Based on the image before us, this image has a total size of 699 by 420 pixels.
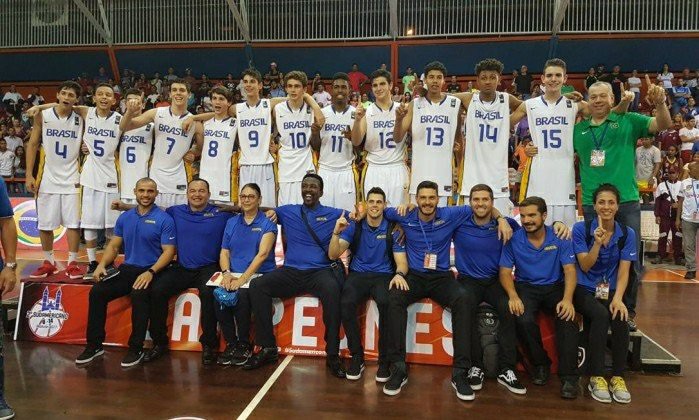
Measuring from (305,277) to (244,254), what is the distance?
64cm

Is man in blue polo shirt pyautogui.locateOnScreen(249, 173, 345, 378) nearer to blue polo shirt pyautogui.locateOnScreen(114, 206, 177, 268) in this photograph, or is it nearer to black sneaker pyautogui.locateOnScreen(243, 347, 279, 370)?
black sneaker pyautogui.locateOnScreen(243, 347, 279, 370)

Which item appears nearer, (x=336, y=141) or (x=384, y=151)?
(x=384, y=151)

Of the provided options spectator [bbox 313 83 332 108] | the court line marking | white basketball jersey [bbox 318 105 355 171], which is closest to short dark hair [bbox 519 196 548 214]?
white basketball jersey [bbox 318 105 355 171]

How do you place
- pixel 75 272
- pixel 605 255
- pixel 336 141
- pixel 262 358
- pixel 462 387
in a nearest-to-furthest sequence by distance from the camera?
pixel 462 387 → pixel 605 255 → pixel 262 358 → pixel 75 272 → pixel 336 141

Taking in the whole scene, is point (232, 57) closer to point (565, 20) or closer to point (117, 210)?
point (565, 20)

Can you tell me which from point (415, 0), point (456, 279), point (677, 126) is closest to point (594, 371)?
point (456, 279)

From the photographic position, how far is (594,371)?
4.27 meters

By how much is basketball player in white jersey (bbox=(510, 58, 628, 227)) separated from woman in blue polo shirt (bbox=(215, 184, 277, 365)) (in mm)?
2492

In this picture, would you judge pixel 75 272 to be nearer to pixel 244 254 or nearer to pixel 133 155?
pixel 133 155

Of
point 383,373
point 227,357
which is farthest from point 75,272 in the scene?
point 383,373

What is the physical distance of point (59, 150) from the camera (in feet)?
20.0

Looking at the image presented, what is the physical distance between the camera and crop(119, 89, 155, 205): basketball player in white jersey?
6.12 meters

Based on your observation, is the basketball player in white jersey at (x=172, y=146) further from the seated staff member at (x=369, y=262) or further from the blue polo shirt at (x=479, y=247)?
the blue polo shirt at (x=479, y=247)

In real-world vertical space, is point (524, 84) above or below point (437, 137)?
above
